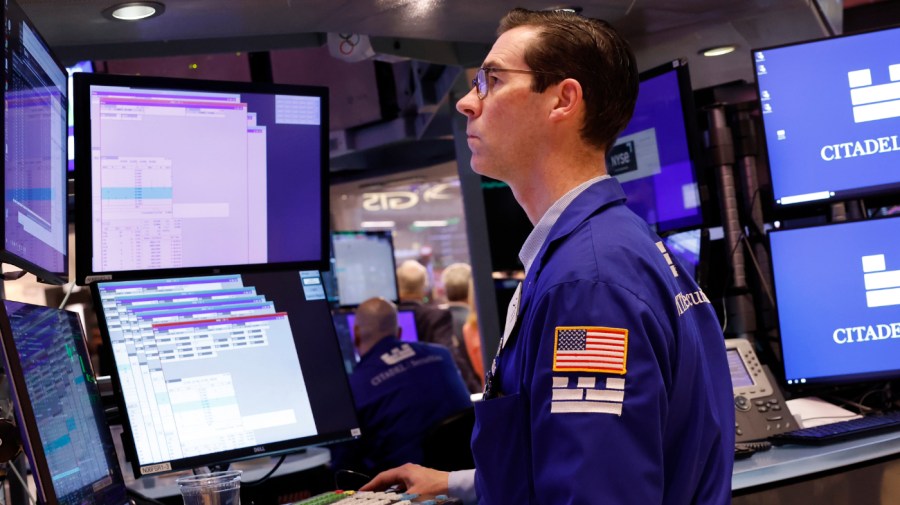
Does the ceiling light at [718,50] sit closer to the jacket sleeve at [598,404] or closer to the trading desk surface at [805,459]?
the trading desk surface at [805,459]

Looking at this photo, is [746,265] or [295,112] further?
[746,265]

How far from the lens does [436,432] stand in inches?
141

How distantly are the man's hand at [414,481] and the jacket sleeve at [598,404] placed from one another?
570 mm

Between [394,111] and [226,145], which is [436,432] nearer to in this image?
[226,145]

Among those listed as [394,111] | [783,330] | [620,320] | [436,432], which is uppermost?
[394,111]

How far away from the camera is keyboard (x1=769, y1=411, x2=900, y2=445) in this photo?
250 centimetres

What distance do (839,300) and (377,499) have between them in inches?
66.8

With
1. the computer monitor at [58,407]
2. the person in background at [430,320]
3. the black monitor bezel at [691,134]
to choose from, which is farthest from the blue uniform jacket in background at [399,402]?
the computer monitor at [58,407]

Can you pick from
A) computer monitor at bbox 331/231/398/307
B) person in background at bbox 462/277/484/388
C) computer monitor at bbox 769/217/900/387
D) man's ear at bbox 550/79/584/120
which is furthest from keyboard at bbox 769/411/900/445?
person in background at bbox 462/277/484/388

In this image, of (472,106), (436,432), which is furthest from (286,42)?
(472,106)

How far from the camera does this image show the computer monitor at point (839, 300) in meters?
2.89

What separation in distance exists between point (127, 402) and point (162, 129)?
1.83 ft

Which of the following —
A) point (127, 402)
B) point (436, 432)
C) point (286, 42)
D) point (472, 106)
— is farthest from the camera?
point (286, 42)

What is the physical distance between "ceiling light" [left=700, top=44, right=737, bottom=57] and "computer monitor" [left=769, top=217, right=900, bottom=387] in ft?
3.74
